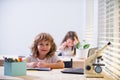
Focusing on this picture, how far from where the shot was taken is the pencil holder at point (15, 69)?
2.13 m

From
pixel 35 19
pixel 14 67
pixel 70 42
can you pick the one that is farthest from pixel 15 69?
pixel 35 19

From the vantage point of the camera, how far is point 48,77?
2059 millimetres

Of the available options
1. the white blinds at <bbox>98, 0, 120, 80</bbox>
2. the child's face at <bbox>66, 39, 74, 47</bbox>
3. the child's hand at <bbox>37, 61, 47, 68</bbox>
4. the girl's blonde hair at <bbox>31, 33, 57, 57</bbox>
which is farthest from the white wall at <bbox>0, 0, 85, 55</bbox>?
the child's hand at <bbox>37, 61, 47, 68</bbox>

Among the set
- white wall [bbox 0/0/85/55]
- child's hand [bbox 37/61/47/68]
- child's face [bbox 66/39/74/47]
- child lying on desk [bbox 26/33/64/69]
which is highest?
white wall [bbox 0/0/85/55]

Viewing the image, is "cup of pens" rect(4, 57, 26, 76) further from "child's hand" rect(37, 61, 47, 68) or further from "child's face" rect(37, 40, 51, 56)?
"child's face" rect(37, 40, 51, 56)

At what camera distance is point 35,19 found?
6.09 meters

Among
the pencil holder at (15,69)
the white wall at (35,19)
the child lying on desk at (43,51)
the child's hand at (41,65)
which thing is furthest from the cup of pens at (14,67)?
the white wall at (35,19)

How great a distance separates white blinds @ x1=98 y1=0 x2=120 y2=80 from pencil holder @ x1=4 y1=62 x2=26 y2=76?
751mm

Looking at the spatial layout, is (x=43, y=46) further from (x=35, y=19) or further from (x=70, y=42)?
(x=35, y=19)

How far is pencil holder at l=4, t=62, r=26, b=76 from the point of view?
2127 millimetres

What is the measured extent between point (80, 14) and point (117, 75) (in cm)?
418

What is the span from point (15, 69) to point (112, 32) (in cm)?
89

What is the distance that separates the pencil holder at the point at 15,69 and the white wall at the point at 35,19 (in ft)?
12.8

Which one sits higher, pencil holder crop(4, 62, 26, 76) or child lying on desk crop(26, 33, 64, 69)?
child lying on desk crop(26, 33, 64, 69)
